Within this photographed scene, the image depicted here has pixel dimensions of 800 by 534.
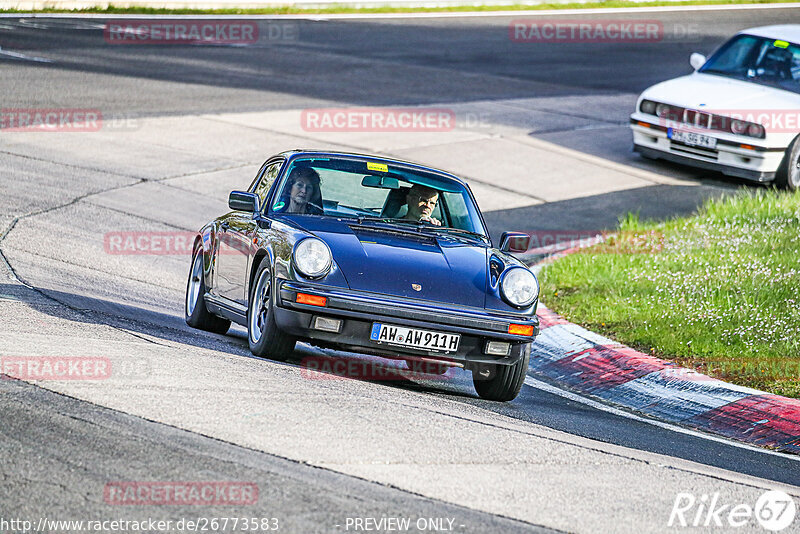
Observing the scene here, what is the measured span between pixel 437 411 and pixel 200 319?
3.22 meters

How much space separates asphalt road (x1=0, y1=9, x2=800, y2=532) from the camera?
195 inches

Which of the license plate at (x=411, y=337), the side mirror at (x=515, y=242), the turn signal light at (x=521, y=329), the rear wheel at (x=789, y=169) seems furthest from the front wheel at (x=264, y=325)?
the rear wheel at (x=789, y=169)

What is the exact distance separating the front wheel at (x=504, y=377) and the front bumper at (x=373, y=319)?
→ 0.31m

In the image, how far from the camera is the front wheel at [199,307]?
927cm

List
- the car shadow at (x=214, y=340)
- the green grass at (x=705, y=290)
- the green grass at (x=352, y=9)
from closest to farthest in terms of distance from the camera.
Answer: the car shadow at (x=214, y=340), the green grass at (x=705, y=290), the green grass at (x=352, y=9)

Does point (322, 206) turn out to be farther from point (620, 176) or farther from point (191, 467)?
point (620, 176)

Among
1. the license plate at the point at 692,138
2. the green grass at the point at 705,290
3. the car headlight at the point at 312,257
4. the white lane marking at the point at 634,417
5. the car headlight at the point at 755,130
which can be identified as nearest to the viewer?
the car headlight at the point at 312,257

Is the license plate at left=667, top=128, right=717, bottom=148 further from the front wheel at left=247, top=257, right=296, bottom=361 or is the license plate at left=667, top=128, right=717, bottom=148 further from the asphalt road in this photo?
the front wheel at left=247, top=257, right=296, bottom=361

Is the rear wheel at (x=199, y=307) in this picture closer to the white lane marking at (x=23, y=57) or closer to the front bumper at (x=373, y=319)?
the front bumper at (x=373, y=319)

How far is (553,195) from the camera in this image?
625 inches

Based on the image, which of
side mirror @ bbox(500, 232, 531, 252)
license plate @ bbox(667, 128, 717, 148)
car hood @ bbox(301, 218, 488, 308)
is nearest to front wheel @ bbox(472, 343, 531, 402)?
car hood @ bbox(301, 218, 488, 308)

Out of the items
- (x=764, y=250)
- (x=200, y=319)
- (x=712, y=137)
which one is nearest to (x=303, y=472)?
(x=200, y=319)

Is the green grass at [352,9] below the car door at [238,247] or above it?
above


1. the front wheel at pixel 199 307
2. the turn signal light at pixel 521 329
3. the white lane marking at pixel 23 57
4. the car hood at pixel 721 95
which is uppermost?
the car hood at pixel 721 95
